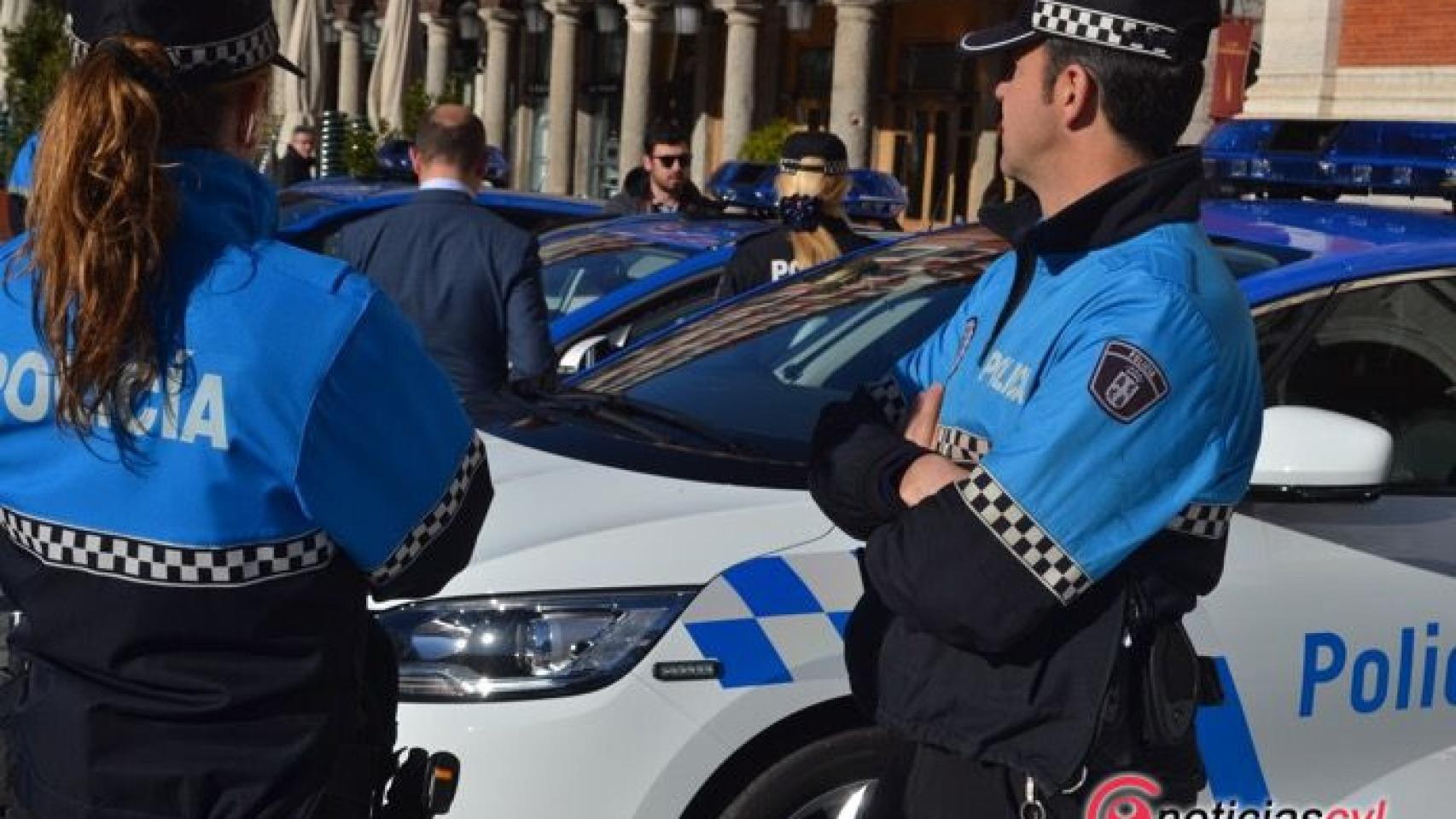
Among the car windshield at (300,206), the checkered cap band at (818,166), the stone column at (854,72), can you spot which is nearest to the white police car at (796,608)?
the checkered cap band at (818,166)

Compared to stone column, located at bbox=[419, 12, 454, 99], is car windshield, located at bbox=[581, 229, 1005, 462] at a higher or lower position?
lower

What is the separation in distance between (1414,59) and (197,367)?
17216 mm

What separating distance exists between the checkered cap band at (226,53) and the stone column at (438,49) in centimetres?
3518

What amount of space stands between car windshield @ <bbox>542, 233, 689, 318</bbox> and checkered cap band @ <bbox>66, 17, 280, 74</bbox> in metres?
4.97

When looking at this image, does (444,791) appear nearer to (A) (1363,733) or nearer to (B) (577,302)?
(A) (1363,733)

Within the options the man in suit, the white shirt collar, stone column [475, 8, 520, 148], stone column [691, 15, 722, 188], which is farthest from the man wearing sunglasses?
stone column [475, 8, 520, 148]

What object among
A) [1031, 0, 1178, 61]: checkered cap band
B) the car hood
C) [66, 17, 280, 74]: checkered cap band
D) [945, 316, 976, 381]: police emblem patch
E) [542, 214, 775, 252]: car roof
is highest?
[1031, 0, 1178, 61]: checkered cap band

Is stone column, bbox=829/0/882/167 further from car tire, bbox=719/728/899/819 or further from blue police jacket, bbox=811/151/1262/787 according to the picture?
blue police jacket, bbox=811/151/1262/787

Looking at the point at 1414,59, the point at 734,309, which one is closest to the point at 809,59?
the point at 1414,59

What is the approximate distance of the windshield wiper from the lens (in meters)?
3.67

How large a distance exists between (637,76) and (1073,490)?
27.8m

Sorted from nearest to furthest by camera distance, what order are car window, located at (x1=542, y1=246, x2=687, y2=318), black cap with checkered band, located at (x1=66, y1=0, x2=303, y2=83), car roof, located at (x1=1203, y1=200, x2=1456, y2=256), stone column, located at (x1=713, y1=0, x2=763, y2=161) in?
black cap with checkered band, located at (x1=66, y1=0, x2=303, y2=83) < car roof, located at (x1=1203, y1=200, x2=1456, y2=256) < car window, located at (x1=542, y1=246, x2=687, y2=318) < stone column, located at (x1=713, y1=0, x2=763, y2=161)

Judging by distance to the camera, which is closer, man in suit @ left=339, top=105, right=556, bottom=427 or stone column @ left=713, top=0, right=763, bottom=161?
man in suit @ left=339, top=105, right=556, bottom=427

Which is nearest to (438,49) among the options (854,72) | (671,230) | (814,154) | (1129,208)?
(854,72)
